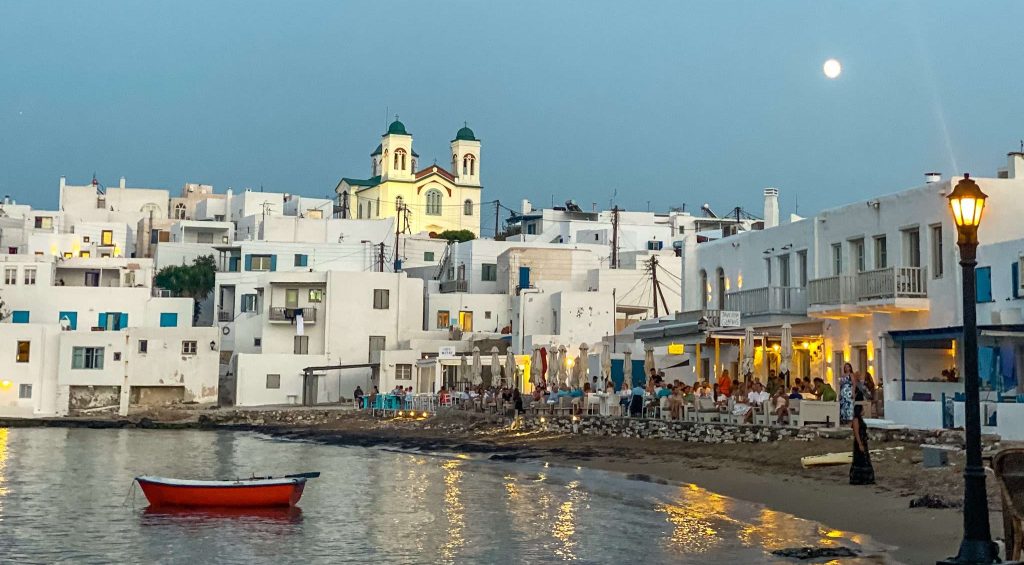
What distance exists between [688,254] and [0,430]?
37.3 meters

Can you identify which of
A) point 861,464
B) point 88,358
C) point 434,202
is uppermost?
point 434,202

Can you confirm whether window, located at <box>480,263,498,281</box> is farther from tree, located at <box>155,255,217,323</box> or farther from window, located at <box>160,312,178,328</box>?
window, located at <box>160,312,178,328</box>

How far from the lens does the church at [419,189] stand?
126 metres

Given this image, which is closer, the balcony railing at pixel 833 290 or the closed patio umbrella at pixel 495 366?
the balcony railing at pixel 833 290

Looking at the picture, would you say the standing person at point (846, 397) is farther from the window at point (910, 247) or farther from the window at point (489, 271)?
the window at point (489, 271)

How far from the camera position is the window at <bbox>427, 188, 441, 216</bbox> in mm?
127000

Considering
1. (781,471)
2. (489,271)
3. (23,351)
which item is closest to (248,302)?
(23,351)

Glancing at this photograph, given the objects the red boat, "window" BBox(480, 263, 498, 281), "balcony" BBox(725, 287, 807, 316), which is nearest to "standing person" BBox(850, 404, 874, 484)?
the red boat

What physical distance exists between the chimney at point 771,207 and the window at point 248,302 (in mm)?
38217

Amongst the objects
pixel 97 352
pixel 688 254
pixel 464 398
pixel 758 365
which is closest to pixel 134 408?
pixel 97 352

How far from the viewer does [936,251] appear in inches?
1226

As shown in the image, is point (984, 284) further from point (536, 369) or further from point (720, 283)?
point (536, 369)

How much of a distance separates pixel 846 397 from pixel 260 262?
56410 millimetres

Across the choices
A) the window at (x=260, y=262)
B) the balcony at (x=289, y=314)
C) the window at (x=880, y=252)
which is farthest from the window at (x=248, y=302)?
the window at (x=880, y=252)
